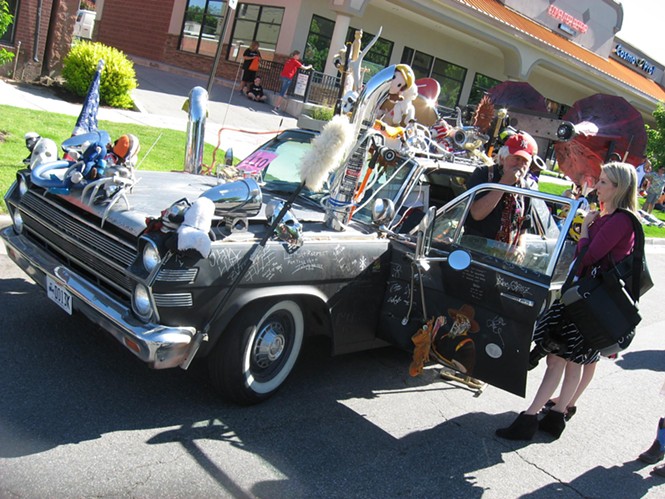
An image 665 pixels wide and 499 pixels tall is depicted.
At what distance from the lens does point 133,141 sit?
4.51 meters

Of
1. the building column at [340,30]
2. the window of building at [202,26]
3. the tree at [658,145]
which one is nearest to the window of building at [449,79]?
the building column at [340,30]

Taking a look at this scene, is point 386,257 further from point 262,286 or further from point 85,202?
point 85,202

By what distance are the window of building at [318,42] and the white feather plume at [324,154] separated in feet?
58.4

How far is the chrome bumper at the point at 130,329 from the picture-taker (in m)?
3.53

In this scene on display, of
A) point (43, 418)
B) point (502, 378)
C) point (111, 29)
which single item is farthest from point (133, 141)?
point (111, 29)

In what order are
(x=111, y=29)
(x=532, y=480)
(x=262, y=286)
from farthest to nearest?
(x=111, y=29) < (x=532, y=480) < (x=262, y=286)

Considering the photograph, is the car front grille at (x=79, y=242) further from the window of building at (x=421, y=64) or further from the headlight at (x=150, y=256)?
the window of building at (x=421, y=64)

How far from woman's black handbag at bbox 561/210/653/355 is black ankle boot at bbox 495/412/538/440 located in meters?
0.74

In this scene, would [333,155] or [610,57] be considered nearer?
[333,155]

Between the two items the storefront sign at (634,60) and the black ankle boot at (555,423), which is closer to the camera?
the black ankle boot at (555,423)

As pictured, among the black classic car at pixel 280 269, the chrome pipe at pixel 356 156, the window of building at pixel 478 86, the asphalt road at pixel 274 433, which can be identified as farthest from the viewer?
the window of building at pixel 478 86

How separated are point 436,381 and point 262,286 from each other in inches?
84.9

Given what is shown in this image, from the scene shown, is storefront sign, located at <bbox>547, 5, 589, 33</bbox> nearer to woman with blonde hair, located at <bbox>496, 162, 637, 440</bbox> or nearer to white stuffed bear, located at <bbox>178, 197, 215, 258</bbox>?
woman with blonde hair, located at <bbox>496, 162, 637, 440</bbox>

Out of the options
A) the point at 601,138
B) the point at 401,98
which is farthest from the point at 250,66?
the point at 401,98
